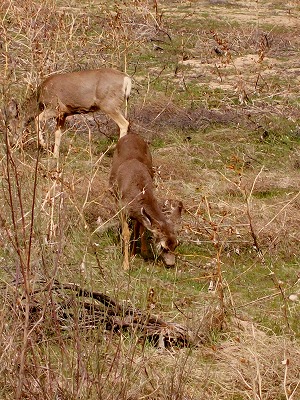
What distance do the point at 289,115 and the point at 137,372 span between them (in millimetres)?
8384

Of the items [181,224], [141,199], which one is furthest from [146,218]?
[181,224]

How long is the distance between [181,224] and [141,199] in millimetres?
464

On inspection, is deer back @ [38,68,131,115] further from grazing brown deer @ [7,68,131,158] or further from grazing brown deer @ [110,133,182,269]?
grazing brown deer @ [110,133,182,269]

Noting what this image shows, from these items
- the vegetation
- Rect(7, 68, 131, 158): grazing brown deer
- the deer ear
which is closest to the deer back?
Rect(7, 68, 131, 158): grazing brown deer

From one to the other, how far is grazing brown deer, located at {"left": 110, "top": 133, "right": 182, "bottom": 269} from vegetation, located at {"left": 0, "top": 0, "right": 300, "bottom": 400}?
0.56 feet

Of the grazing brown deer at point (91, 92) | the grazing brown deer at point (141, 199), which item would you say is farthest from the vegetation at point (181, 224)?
the grazing brown deer at point (91, 92)

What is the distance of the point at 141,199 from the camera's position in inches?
337

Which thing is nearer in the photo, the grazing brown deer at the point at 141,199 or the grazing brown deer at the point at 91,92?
the grazing brown deer at the point at 141,199

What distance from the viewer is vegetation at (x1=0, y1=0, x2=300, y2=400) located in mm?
4605

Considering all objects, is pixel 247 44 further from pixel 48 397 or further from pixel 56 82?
pixel 48 397

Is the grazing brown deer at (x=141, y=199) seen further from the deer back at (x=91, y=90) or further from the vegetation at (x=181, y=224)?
the deer back at (x=91, y=90)

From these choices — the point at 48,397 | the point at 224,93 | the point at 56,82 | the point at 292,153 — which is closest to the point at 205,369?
the point at 48,397

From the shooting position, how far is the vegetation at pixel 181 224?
461 cm

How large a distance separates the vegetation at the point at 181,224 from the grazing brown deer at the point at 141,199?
0.17 metres
